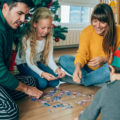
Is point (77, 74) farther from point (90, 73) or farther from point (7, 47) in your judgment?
point (7, 47)

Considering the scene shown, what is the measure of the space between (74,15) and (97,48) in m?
3.32

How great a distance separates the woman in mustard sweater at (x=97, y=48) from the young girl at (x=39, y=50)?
0.67ft

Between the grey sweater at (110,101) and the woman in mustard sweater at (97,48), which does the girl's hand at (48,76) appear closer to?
the woman in mustard sweater at (97,48)

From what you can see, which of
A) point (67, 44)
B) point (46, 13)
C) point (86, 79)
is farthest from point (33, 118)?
point (67, 44)

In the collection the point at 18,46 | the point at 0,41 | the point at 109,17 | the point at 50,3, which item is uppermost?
the point at 50,3

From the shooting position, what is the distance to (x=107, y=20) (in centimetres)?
179

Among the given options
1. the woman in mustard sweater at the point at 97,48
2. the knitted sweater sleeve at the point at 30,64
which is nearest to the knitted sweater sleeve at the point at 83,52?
the woman in mustard sweater at the point at 97,48

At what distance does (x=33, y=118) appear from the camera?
1.42 m

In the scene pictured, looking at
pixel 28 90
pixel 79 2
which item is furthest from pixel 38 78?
pixel 79 2

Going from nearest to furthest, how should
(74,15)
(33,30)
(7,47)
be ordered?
(7,47) → (33,30) → (74,15)

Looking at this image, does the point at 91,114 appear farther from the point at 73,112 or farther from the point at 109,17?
the point at 109,17

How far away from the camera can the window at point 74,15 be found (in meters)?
4.80

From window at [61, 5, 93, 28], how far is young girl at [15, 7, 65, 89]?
282 centimetres

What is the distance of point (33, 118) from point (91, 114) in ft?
1.76
